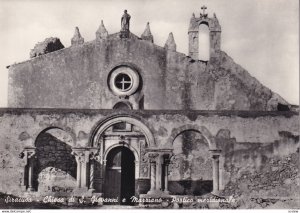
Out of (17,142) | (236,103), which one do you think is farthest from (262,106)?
(17,142)

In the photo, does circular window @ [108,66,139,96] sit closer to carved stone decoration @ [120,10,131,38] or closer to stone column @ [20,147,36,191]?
carved stone decoration @ [120,10,131,38]

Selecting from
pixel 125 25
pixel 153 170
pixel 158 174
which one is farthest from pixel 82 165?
pixel 125 25

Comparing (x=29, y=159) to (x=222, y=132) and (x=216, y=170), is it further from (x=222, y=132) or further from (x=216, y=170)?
(x=222, y=132)

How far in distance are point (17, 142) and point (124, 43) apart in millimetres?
7259

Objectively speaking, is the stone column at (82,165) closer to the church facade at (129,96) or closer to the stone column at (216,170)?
the church facade at (129,96)

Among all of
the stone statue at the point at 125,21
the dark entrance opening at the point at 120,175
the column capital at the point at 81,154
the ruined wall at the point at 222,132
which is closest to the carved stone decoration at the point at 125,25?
the stone statue at the point at 125,21

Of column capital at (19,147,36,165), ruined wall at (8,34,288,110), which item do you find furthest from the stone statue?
column capital at (19,147,36,165)

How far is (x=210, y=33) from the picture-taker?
1067 inches

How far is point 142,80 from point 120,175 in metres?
4.29

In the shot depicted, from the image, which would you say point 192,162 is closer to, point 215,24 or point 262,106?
point 262,106

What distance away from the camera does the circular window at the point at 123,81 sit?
25828mm

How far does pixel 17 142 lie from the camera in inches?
855

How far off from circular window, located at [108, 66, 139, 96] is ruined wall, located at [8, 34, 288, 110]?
0.24 meters

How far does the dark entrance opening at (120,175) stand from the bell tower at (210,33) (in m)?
5.55
